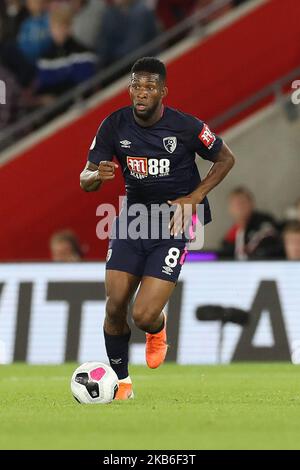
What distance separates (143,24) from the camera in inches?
690

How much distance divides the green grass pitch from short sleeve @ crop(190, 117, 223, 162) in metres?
1.74

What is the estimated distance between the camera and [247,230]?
15391 millimetres

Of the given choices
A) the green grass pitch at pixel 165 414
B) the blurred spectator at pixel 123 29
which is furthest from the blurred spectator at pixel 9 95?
the green grass pitch at pixel 165 414

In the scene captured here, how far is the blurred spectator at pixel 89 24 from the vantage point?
17.7m

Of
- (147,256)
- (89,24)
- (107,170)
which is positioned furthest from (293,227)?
(107,170)

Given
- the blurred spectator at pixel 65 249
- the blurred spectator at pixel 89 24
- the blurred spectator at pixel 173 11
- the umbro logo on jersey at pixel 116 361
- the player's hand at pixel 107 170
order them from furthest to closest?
the blurred spectator at pixel 173 11
the blurred spectator at pixel 89 24
the blurred spectator at pixel 65 249
the umbro logo on jersey at pixel 116 361
the player's hand at pixel 107 170

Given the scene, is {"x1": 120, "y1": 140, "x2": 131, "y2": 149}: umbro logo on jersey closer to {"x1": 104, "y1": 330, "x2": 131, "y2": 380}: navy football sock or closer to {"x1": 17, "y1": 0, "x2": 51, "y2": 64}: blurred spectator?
{"x1": 104, "y1": 330, "x2": 131, "y2": 380}: navy football sock

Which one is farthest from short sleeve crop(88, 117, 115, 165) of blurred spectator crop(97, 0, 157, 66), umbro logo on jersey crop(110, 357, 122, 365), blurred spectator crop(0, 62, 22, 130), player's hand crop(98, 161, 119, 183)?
blurred spectator crop(0, 62, 22, 130)

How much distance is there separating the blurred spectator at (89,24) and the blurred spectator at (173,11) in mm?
1051

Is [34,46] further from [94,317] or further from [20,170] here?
[94,317]

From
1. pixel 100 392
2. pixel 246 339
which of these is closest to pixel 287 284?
pixel 246 339

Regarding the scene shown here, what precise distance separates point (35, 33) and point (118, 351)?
28.2 feet

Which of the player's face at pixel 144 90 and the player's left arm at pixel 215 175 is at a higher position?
the player's face at pixel 144 90

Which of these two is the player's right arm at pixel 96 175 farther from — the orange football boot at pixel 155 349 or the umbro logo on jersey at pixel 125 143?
the orange football boot at pixel 155 349
